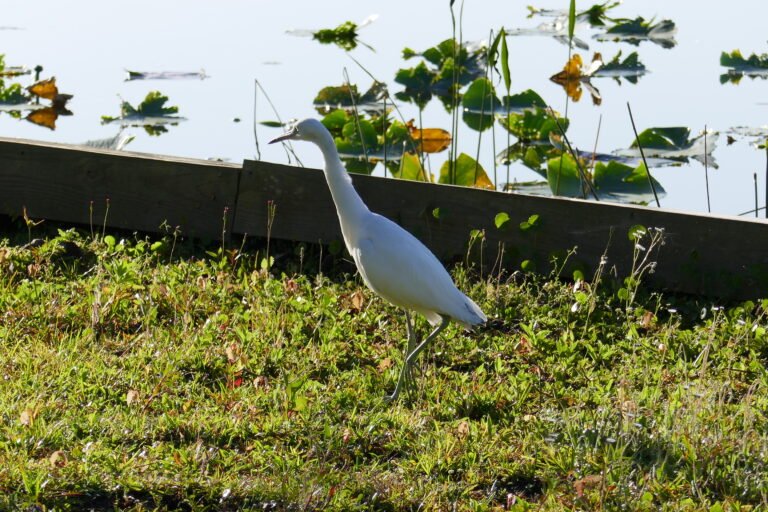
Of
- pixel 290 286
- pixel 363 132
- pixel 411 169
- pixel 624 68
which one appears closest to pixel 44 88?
pixel 363 132

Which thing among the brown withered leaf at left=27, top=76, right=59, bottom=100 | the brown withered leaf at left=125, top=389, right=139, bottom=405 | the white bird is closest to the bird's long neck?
the white bird

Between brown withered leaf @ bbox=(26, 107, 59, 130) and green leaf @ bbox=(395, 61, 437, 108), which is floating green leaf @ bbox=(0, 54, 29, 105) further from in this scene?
green leaf @ bbox=(395, 61, 437, 108)

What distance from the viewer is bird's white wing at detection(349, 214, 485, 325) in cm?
401

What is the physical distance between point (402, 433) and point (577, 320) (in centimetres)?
132

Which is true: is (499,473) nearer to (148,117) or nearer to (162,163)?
(162,163)

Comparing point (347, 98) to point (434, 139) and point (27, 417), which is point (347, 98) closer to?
point (434, 139)

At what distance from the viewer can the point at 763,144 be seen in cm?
727

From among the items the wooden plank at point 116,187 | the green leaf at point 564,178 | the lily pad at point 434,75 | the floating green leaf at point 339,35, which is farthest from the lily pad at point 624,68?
the wooden plank at point 116,187

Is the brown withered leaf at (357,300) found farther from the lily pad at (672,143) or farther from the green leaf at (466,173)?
the lily pad at (672,143)

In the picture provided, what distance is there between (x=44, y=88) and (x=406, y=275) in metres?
5.15

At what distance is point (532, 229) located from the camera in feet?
16.0

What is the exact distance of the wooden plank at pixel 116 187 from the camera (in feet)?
17.3

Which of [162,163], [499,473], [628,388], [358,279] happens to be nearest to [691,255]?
[628,388]

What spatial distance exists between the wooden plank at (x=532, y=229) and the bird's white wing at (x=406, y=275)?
33.4 inches
